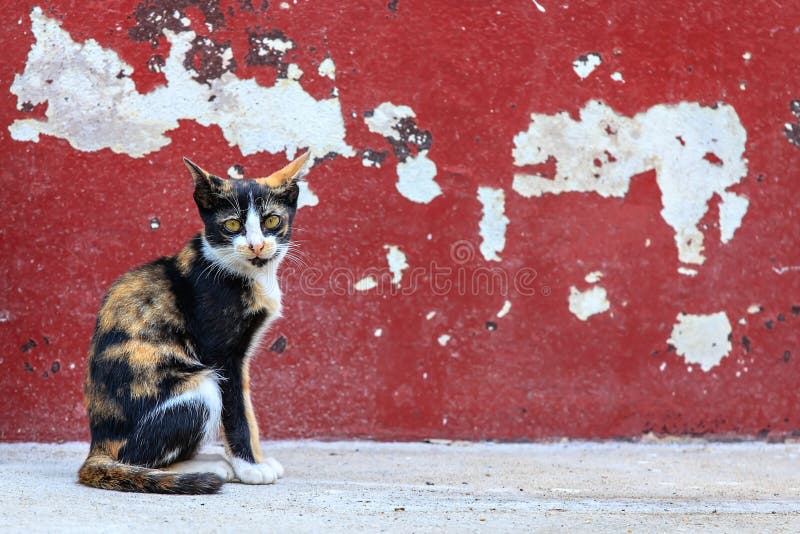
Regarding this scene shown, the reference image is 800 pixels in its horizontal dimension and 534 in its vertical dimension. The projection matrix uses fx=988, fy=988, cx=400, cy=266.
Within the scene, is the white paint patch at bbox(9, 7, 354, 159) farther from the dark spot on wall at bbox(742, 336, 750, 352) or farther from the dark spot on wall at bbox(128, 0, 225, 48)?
the dark spot on wall at bbox(742, 336, 750, 352)

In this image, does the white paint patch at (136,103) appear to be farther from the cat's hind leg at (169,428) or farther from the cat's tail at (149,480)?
the cat's tail at (149,480)

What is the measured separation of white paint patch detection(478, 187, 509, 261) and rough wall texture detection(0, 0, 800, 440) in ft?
0.03

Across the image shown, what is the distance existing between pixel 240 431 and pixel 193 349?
359mm

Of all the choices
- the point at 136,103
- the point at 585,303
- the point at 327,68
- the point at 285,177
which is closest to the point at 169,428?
the point at 285,177

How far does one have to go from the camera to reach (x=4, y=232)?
15.2 ft

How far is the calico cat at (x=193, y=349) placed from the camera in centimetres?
345

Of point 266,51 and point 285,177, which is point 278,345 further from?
point 266,51

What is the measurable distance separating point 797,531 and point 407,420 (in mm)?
2194

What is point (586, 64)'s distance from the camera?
502cm

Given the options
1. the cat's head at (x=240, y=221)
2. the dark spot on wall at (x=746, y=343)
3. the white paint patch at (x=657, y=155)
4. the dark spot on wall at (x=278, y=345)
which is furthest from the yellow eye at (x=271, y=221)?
the dark spot on wall at (x=746, y=343)

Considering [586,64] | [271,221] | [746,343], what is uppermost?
[586,64]

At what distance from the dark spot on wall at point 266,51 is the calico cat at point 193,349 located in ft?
3.67

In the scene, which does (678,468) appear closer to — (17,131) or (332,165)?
(332,165)

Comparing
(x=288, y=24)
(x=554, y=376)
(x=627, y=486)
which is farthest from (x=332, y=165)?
(x=627, y=486)
